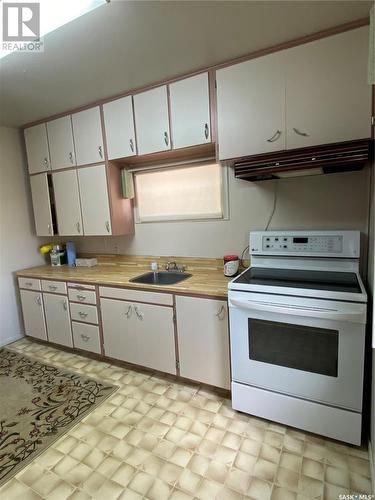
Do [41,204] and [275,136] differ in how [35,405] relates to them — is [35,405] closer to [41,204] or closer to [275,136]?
[41,204]

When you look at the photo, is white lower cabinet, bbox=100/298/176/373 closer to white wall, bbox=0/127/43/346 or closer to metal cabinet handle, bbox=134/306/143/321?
metal cabinet handle, bbox=134/306/143/321

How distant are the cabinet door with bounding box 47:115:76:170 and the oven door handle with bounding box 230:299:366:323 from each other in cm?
216

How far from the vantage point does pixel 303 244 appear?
6.33 feet

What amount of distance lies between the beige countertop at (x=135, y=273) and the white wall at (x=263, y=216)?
90 millimetres

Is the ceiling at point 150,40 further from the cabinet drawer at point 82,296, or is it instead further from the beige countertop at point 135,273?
the cabinet drawer at point 82,296

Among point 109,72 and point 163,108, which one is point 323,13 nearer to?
point 163,108

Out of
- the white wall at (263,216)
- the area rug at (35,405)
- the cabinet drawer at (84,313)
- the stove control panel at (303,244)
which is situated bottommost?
the area rug at (35,405)

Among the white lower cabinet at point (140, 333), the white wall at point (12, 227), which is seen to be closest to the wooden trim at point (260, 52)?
the white wall at point (12, 227)

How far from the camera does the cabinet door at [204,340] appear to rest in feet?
6.24

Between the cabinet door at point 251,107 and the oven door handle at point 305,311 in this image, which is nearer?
the oven door handle at point 305,311

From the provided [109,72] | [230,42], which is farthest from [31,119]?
[230,42]

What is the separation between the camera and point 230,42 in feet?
5.49

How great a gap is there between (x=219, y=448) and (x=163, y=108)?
93.0 inches

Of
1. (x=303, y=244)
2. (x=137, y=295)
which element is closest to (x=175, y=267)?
(x=137, y=295)
